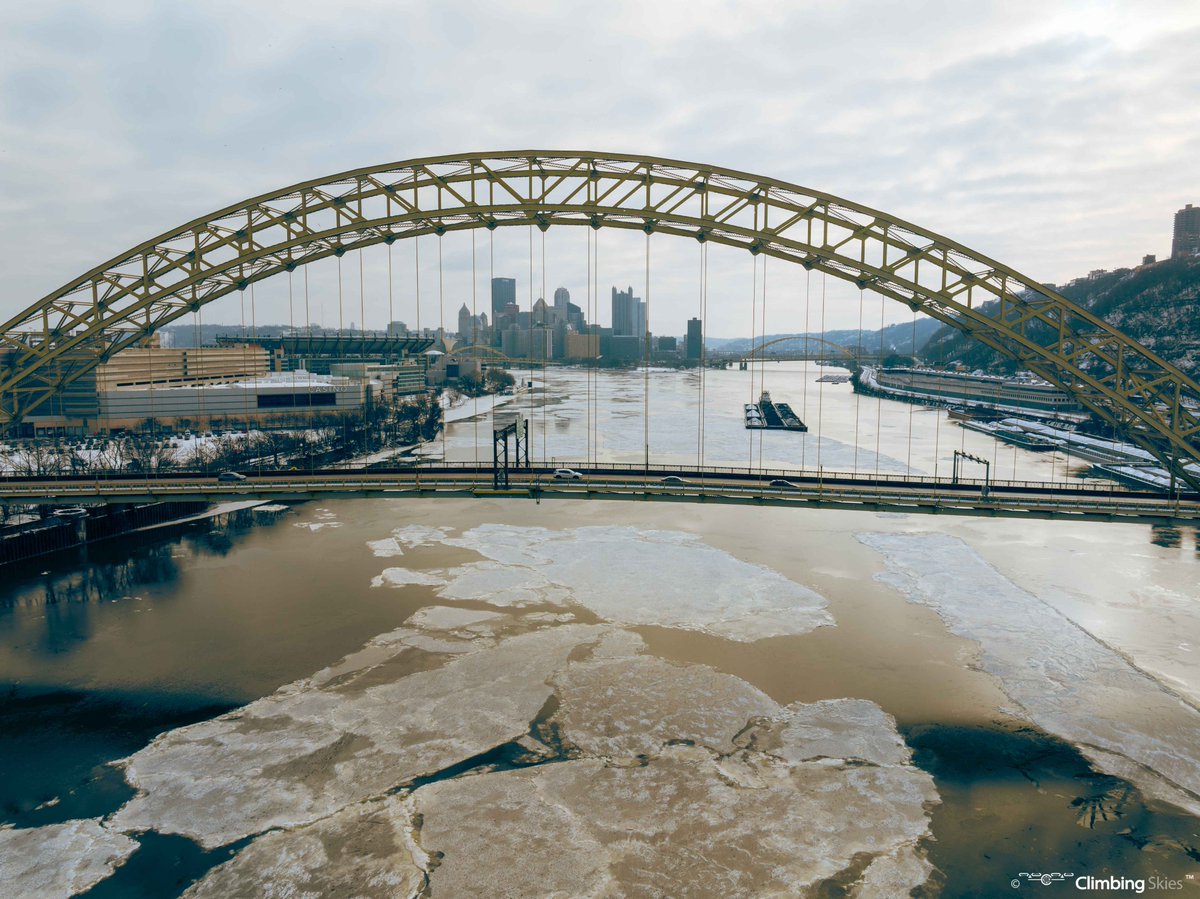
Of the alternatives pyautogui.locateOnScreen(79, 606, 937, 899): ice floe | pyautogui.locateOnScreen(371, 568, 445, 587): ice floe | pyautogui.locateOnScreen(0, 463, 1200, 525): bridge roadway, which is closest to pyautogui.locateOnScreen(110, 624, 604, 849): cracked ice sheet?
pyautogui.locateOnScreen(79, 606, 937, 899): ice floe

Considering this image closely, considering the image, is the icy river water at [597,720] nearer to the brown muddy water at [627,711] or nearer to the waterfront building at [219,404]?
the brown muddy water at [627,711]

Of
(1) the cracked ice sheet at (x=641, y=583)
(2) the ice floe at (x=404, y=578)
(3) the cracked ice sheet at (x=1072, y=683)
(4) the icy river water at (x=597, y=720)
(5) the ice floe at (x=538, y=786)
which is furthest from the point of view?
(2) the ice floe at (x=404, y=578)

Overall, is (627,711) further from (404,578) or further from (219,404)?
(219,404)

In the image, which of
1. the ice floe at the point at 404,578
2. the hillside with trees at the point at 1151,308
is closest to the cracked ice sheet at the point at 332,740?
the ice floe at the point at 404,578

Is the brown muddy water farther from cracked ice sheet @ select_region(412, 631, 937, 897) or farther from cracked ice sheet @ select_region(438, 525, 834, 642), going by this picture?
cracked ice sheet @ select_region(438, 525, 834, 642)

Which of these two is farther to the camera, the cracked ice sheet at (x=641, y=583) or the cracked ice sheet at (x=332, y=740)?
the cracked ice sheet at (x=641, y=583)

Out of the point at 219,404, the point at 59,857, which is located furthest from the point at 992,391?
the point at 59,857

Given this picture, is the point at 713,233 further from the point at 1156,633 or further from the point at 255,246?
the point at 1156,633

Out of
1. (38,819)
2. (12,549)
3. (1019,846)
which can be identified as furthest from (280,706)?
(12,549)
